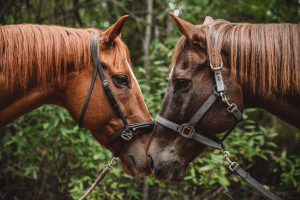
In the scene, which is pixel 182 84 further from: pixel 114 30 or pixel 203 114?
pixel 114 30

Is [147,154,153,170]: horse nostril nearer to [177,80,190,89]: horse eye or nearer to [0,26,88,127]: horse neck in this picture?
[177,80,190,89]: horse eye

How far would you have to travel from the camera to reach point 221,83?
1.60 metres

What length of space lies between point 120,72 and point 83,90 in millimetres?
383

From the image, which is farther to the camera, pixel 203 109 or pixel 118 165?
pixel 118 165

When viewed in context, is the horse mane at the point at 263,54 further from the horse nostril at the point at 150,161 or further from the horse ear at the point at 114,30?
the horse nostril at the point at 150,161

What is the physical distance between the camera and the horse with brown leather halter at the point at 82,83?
5.72 ft

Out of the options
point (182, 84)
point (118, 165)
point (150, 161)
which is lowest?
point (118, 165)

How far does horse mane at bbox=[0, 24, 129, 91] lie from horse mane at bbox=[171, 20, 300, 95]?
1.01 meters

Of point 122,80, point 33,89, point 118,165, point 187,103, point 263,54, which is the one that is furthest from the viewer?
point 118,165

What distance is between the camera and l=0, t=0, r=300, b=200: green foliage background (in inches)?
121

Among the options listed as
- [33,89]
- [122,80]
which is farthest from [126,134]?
[33,89]

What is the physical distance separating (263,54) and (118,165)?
127 inches

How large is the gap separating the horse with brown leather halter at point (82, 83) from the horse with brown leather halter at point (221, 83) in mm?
292

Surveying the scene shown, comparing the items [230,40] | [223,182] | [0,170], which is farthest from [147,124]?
[0,170]
